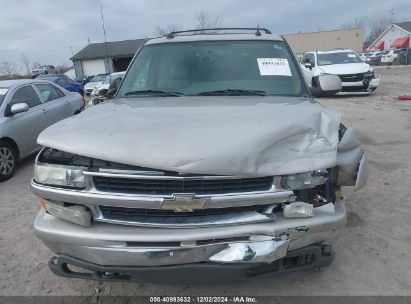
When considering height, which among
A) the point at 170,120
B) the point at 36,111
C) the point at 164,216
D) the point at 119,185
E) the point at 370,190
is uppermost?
the point at 170,120

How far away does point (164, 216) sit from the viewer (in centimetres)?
240

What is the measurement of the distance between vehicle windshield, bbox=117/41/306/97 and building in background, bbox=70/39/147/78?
150ft

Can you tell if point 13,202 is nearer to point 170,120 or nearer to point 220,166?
point 170,120

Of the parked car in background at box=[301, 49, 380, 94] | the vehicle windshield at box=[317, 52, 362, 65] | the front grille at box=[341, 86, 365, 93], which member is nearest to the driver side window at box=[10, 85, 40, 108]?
the parked car in background at box=[301, 49, 380, 94]

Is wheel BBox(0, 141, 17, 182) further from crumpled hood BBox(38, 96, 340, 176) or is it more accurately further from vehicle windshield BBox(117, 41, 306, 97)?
crumpled hood BBox(38, 96, 340, 176)

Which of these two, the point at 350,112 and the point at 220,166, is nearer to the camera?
the point at 220,166

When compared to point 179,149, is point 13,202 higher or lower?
lower

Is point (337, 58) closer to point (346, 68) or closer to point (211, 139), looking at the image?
point (346, 68)

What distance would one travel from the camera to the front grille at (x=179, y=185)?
2.32 meters

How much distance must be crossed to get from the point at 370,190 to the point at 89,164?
3.81 meters

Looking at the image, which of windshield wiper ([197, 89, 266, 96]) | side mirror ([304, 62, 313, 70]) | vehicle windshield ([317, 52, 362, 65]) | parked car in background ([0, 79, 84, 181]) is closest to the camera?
windshield wiper ([197, 89, 266, 96])

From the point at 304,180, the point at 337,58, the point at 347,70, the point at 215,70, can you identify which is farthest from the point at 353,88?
the point at 304,180

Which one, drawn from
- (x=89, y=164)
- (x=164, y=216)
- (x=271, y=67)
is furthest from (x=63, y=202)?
(x=271, y=67)

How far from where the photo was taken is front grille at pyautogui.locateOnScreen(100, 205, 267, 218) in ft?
7.85
